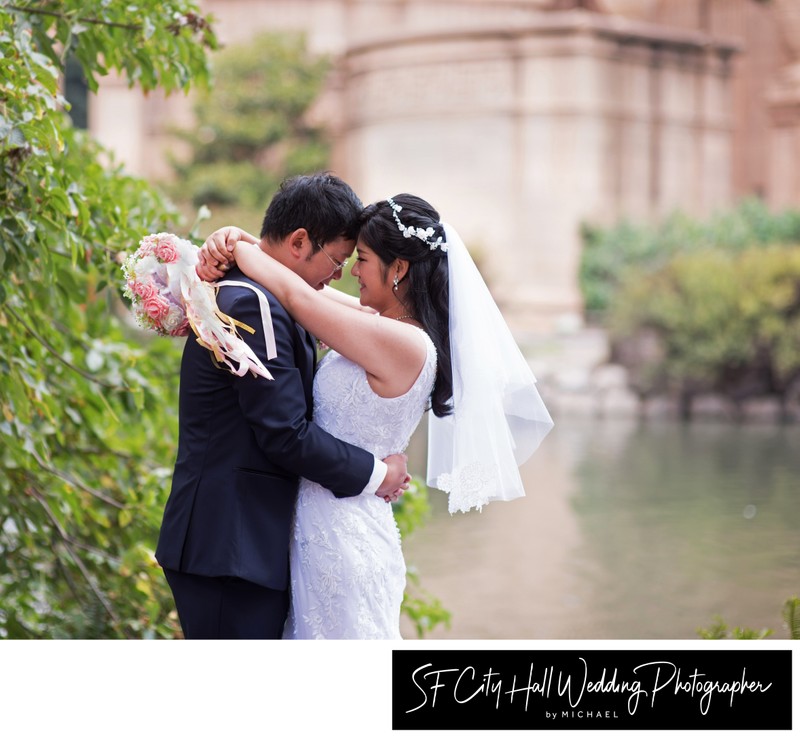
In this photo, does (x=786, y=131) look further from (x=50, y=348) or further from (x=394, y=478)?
(x=394, y=478)

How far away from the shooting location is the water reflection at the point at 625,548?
849cm

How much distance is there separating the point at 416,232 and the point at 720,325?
18.1 metres

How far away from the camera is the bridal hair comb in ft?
10.1

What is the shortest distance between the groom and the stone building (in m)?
23.8

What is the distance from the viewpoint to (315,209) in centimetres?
304

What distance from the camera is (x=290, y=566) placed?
3148mm

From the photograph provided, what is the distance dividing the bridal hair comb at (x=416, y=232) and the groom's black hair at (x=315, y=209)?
10 cm

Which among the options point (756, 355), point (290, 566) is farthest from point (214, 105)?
point (290, 566)

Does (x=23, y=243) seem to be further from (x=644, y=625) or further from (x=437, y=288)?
(x=644, y=625)

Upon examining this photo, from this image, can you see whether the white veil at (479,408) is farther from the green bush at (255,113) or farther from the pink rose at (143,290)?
the green bush at (255,113)

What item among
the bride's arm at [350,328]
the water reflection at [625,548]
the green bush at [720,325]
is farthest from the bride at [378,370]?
the green bush at [720,325]

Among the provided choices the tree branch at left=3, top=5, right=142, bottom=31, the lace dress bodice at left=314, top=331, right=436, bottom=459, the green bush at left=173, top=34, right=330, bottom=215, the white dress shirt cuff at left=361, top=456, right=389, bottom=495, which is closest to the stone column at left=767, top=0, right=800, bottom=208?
the green bush at left=173, top=34, right=330, bottom=215

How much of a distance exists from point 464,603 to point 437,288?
594 centimetres

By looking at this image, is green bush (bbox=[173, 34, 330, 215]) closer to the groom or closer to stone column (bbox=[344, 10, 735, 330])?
stone column (bbox=[344, 10, 735, 330])
